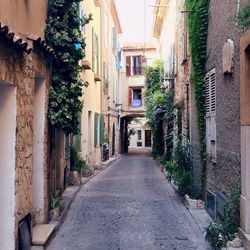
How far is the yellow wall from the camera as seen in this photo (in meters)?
6.31

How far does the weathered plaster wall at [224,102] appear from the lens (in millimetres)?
7242

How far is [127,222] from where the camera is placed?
8828 millimetres

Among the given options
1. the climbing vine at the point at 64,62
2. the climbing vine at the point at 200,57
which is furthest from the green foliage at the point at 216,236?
the climbing vine at the point at 64,62

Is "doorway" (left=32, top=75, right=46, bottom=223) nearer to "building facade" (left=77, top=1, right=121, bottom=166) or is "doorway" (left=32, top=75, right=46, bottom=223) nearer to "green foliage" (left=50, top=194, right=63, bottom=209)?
"green foliage" (left=50, top=194, right=63, bottom=209)

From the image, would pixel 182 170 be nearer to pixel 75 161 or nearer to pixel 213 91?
pixel 213 91

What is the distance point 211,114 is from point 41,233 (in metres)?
4.24

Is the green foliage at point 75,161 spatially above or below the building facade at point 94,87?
below

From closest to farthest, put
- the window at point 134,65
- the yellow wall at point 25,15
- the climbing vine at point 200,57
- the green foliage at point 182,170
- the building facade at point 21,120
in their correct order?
the building facade at point 21,120, the yellow wall at point 25,15, the climbing vine at point 200,57, the green foliage at point 182,170, the window at point 134,65

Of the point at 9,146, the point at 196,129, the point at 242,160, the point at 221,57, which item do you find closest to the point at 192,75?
the point at 196,129

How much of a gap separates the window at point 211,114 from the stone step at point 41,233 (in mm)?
3510

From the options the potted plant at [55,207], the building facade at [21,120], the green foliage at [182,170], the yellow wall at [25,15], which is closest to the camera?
the building facade at [21,120]

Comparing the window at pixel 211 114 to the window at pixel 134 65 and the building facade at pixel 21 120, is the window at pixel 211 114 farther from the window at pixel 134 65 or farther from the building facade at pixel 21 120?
the window at pixel 134 65

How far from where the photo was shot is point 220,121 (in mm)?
8516

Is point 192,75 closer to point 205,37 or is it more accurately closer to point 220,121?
point 205,37
